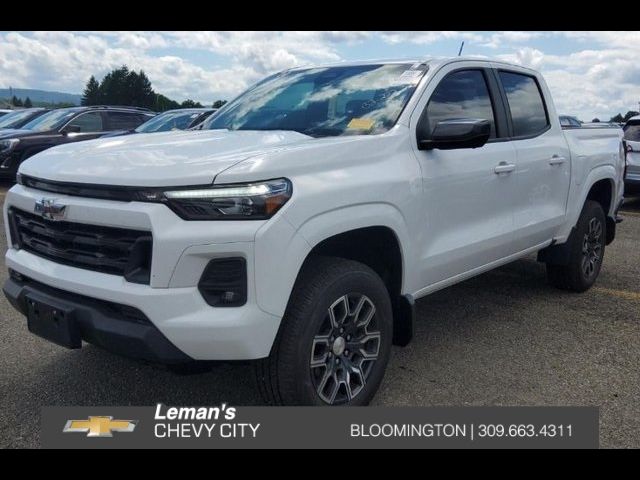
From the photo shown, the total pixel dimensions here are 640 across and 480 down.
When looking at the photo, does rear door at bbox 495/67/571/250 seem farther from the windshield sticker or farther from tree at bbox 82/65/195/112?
tree at bbox 82/65/195/112

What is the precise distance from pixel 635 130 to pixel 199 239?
10.3m

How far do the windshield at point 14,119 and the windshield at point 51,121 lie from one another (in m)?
1.39

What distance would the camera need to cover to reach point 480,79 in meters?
4.12

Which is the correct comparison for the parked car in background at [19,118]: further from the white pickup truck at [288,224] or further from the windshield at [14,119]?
the white pickup truck at [288,224]

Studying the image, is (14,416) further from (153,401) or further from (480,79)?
(480,79)

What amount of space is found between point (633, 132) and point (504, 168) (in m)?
7.95

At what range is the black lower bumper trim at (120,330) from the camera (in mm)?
2443

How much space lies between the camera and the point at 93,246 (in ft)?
8.68

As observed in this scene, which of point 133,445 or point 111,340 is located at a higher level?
point 111,340

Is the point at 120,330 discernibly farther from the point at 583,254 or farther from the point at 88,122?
the point at 88,122

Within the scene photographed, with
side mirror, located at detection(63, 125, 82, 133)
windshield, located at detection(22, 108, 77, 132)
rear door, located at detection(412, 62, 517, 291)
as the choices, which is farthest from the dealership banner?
windshield, located at detection(22, 108, 77, 132)

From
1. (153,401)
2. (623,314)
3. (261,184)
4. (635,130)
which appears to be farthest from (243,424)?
(635,130)

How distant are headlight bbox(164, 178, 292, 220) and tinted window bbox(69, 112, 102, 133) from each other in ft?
33.8

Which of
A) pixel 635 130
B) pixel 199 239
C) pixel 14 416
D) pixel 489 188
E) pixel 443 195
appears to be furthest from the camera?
pixel 635 130
